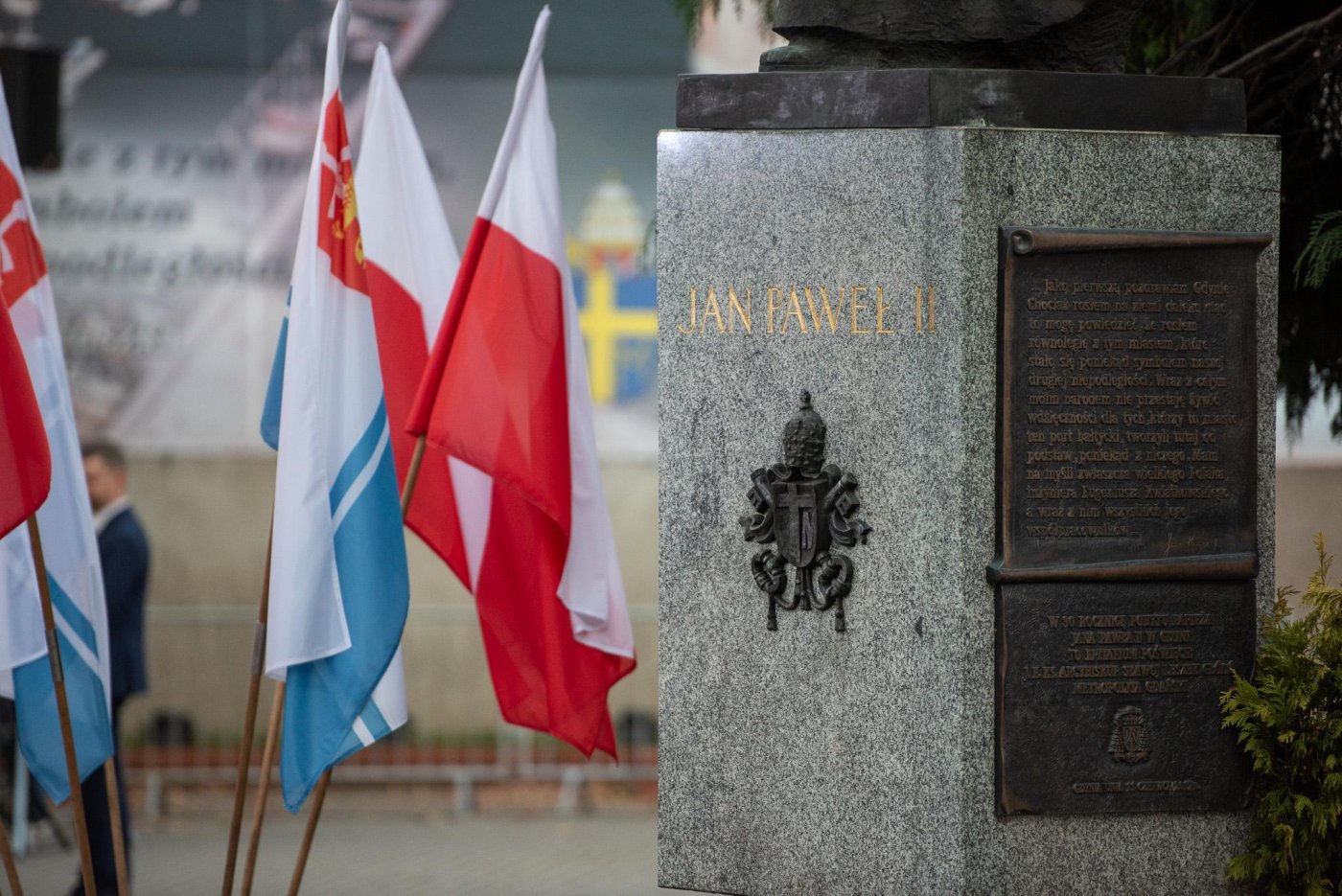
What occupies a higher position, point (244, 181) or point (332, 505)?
point (244, 181)

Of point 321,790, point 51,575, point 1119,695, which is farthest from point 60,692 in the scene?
point 1119,695

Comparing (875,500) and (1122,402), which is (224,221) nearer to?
(875,500)

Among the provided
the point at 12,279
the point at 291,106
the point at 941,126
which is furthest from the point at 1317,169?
the point at 291,106

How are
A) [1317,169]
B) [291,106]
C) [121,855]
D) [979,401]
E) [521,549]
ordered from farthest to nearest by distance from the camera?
[291,106] → [1317,169] → [521,549] → [121,855] → [979,401]

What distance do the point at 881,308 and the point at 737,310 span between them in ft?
1.38

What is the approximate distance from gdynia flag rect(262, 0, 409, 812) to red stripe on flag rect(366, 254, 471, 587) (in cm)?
59

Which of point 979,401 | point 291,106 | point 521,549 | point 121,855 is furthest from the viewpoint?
point 291,106

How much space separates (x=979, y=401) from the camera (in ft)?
16.7

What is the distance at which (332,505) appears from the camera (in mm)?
5504

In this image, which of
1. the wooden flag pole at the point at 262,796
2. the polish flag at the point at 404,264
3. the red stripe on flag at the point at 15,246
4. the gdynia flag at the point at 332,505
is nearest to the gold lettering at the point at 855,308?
the gdynia flag at the point at 332,505

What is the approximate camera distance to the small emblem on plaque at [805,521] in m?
5.20

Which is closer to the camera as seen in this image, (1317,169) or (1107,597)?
(1107,597)

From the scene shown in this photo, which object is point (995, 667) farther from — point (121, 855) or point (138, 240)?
point (138, 240)

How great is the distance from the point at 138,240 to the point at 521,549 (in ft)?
27.2
